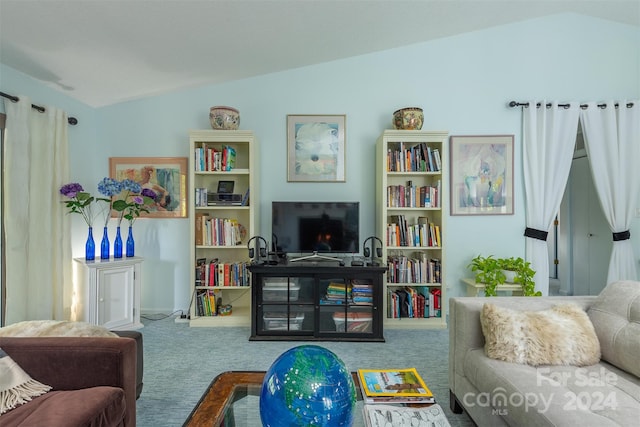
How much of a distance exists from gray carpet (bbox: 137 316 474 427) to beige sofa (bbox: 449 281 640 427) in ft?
1.14

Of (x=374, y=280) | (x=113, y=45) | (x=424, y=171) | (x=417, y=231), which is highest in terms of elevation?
(x=113, y=45)

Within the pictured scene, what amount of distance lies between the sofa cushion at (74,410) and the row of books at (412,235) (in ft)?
7.80

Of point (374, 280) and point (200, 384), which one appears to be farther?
point (374, 280)

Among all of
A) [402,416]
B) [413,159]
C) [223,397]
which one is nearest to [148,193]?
[223,397]

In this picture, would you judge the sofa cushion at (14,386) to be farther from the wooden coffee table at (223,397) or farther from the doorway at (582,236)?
the doorway at (582,236)

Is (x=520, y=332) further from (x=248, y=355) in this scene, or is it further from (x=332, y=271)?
(x=248, y=355)

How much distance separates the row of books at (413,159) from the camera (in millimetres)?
2982

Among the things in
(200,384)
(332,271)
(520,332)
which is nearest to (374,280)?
(332,271)

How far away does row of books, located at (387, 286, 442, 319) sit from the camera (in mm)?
2986

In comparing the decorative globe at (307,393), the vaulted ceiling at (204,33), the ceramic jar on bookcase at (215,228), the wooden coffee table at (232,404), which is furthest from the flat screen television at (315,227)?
the decorative globe at (307,393)

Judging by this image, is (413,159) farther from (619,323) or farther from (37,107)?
(37,107)

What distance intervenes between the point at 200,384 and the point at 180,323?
1253mm

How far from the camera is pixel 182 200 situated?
3334 mm

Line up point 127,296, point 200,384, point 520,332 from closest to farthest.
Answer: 1. point 520,332
2. point 200,384
3. point 127,296
